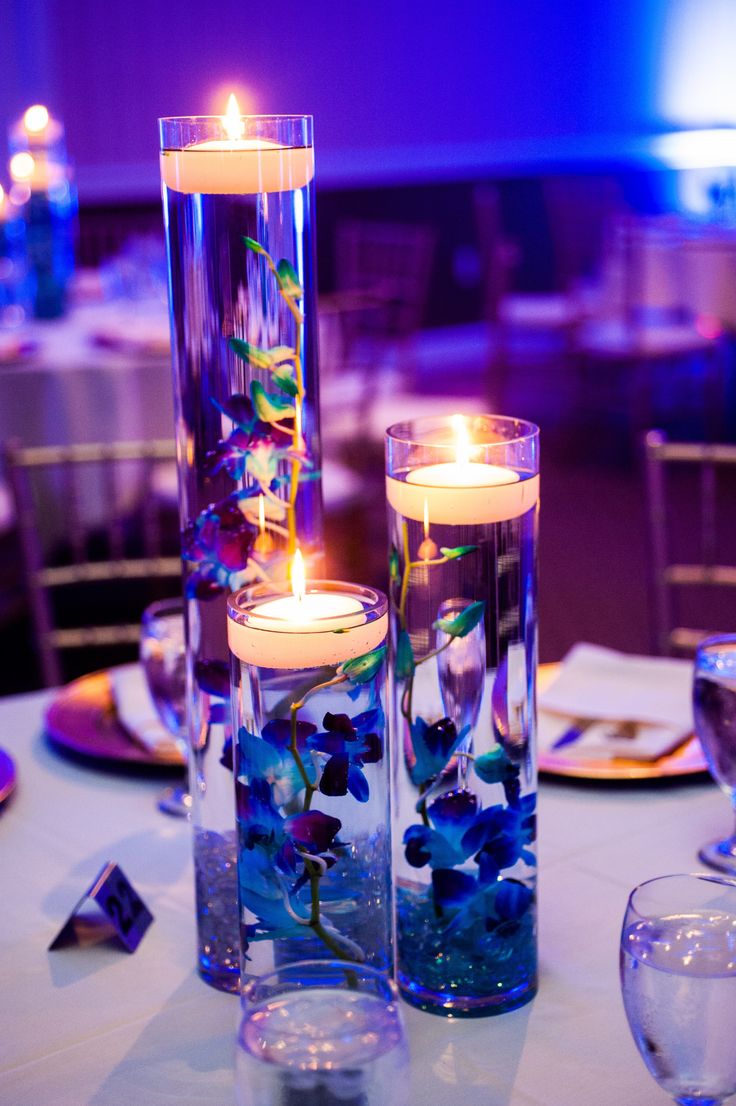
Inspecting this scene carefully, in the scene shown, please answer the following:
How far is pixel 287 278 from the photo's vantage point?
2.57 feet

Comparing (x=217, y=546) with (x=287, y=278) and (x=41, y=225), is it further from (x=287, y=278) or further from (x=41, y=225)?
(x=41, y=225)

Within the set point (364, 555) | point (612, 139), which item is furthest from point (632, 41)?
point (364, 555)

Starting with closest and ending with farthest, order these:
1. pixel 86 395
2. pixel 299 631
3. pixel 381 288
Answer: pixel 299 631 → pixel 86 395 → pixel 381 288

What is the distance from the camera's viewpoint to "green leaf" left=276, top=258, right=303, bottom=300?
2.57ft

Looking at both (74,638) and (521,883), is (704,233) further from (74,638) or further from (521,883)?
(521,883)

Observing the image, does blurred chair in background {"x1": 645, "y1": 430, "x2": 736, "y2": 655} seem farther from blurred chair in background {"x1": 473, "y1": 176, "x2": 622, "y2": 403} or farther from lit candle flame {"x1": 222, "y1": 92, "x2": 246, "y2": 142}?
lit candle flame {"x1": 222, "y1": 92, "x2": 246, "y2": 142}

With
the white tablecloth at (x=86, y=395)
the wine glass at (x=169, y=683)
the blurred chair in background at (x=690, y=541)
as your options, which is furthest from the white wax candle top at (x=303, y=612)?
the white tablecloth at (x=86, y=395)

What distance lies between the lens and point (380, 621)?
70cm

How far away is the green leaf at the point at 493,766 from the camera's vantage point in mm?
757

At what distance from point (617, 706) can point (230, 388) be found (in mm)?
538

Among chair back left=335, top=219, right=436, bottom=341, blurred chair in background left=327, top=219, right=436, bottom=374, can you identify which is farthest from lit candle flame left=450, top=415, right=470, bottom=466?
chair back left=335, top=219, right=436, bottom=341

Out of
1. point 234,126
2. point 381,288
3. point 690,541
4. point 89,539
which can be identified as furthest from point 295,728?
point 381,288

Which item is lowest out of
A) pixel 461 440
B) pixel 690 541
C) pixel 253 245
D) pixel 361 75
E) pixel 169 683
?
pixel 690 541

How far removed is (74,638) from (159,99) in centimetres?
Result: 506
